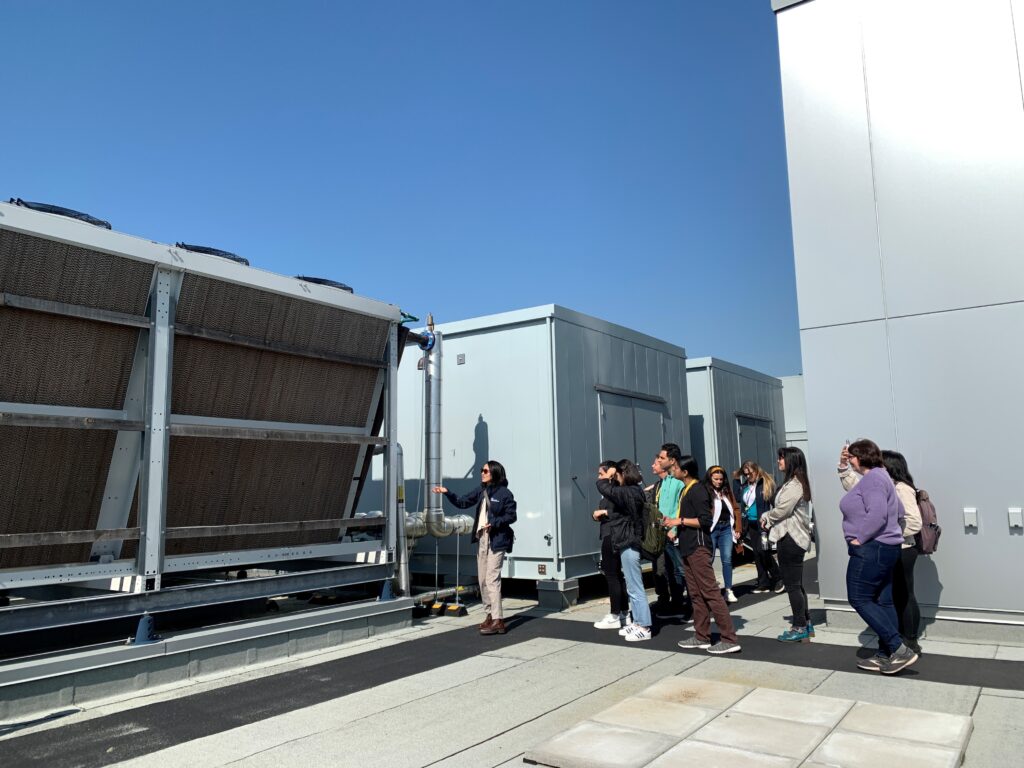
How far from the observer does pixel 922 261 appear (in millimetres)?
7109

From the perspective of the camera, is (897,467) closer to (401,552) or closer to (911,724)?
(911,724)

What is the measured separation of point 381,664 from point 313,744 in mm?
1921

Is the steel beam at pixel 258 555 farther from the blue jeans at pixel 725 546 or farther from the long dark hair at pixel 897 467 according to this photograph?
the long dark hair at pixel 897 467

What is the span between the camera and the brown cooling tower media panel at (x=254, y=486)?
6.41 metres

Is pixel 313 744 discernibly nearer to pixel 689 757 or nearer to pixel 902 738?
pixel 689 757

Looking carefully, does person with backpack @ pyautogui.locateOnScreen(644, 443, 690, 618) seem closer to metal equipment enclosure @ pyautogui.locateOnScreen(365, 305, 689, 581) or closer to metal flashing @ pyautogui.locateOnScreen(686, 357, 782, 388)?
metal equipment enclosure @ pyautogui.locateOnScreen(365, 305, 689, 581)

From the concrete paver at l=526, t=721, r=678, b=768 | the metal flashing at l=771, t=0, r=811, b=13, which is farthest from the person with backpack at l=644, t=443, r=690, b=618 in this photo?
the metal flashing at l=771, t=0, r=811, b=13

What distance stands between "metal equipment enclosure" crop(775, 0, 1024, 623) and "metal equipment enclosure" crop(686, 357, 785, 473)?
19.2ft

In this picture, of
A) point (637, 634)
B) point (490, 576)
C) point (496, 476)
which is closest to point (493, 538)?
point (490, 576)

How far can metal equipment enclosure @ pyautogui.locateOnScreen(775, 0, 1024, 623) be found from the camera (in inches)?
264

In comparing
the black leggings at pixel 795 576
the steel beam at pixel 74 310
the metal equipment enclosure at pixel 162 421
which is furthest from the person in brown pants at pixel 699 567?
the steel beam at pixel 74 310

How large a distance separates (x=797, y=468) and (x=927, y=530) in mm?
1169

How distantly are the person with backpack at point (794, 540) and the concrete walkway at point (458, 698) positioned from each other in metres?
0.21

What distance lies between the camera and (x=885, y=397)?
23.5 ft
